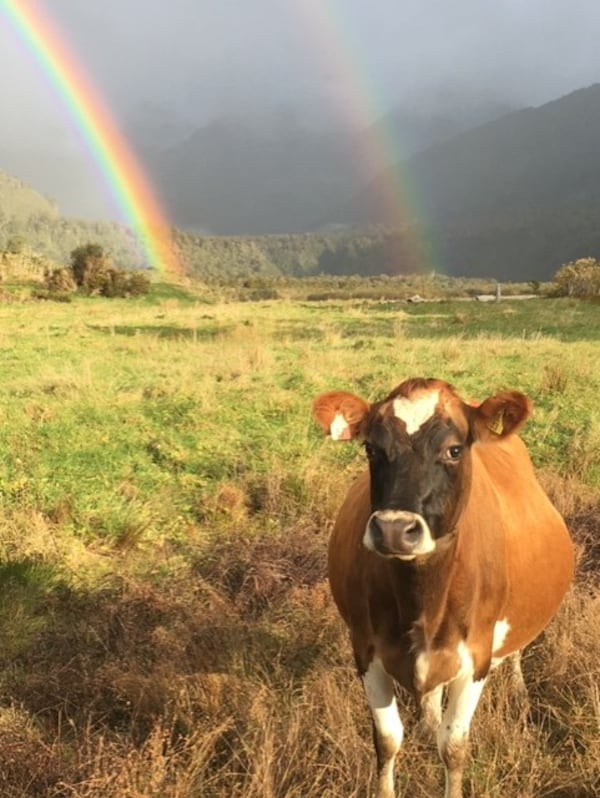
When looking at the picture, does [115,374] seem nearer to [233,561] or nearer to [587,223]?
[233,561]

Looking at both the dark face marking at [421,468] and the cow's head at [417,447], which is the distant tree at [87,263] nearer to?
the cow's head at [417,447]

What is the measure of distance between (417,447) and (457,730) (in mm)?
1696

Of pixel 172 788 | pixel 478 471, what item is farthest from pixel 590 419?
pixel 172 788

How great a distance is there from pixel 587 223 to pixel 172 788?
207 m

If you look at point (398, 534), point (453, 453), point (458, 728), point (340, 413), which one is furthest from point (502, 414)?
point (458, 728)

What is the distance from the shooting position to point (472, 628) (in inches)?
150

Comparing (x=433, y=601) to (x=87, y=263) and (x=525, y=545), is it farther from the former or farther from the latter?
(x=87, y=263)

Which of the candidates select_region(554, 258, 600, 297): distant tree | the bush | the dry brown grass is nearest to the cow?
the dry brown grass

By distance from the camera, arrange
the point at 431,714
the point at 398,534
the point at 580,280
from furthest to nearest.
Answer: the point at 580,280, the point at 431,714, the point at 398,534

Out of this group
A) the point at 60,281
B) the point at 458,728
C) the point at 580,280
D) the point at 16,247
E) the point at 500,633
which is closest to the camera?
the point at 458,728

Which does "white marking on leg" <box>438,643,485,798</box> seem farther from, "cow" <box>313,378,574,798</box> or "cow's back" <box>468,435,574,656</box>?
"cow's back" <box>468,435,574,656</box>

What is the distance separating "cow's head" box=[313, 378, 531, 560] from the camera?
10.2 ft

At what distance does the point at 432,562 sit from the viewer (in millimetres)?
3553

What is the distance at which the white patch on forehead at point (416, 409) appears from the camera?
3416mm
